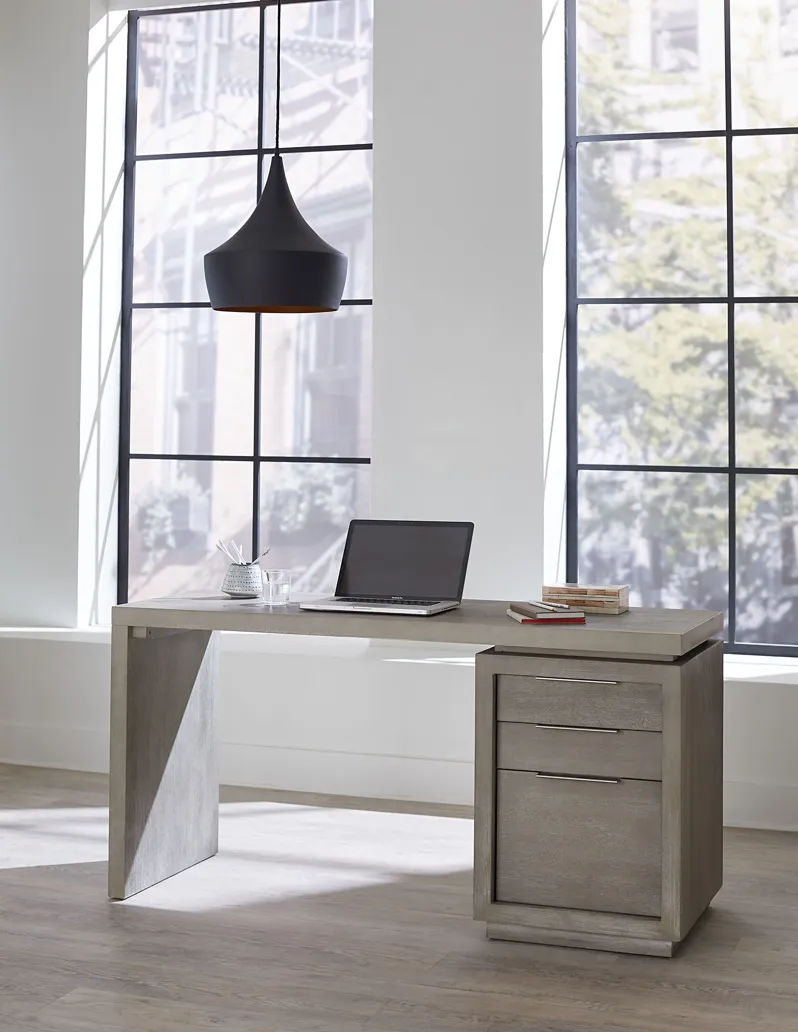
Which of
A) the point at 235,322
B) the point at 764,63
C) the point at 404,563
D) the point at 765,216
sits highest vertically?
the point at 764,63

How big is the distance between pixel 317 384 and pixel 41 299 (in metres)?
A: 1.13

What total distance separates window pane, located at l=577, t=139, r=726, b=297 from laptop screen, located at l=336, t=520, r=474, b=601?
160cm

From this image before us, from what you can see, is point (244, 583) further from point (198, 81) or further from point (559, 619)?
point (198, 81)

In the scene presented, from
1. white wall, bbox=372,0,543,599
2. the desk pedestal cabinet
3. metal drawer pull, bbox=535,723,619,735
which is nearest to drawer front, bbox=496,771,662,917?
the desk pedestal cabinet

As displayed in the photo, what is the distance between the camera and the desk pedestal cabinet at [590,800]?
305 centimetres

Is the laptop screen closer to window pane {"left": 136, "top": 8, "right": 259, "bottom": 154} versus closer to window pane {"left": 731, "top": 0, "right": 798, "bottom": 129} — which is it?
window pane {"left": 731, "top": 0, "right": 798, "bottom": 129}

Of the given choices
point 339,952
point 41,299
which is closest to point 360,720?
point 339,952

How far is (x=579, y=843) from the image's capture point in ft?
10.2

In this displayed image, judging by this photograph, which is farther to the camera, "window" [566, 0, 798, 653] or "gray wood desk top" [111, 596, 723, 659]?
"window" [566, 0, 798, 653]

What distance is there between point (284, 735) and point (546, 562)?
1.12 m

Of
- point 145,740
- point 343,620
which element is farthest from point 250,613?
point 145,740

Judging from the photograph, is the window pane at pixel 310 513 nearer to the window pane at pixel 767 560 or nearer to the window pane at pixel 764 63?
the window pane at pixel 767 560

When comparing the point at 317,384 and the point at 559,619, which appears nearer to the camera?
the point at 559,619

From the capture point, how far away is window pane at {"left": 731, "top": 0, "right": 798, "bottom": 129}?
4.59 m
